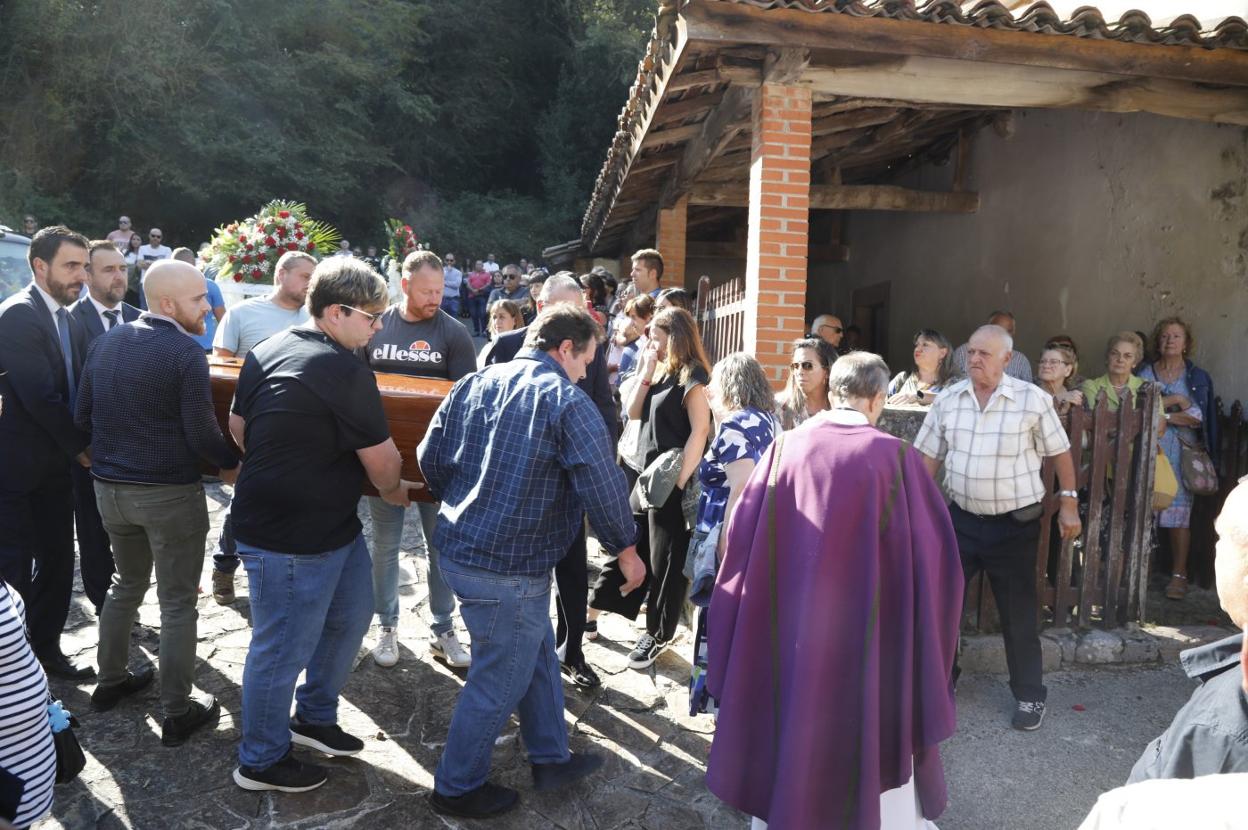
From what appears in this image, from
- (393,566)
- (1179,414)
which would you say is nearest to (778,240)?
(1179,414)

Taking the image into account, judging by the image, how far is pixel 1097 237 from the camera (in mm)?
7223

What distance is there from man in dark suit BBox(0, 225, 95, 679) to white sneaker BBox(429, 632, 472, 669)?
1.61m

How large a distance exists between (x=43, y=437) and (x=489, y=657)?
2.37 metres

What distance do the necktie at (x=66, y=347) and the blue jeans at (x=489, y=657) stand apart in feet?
7.23

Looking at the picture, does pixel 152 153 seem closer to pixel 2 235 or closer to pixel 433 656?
pixel 2 235

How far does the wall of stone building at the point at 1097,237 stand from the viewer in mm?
6074

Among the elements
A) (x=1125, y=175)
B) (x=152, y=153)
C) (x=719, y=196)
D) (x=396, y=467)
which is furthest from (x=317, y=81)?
(x=396, y=467)

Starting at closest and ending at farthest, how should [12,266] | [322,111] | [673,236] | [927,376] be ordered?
1. [927,376]
2. [12,266]
3. [673,236]
4. [322,111]

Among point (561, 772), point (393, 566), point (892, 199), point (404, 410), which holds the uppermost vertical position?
point (892, 199)

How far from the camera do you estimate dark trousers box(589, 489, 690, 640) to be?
13.7 feet

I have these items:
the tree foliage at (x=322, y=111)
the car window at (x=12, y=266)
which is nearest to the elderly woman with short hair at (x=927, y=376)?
the car window at (x=12, y=266)

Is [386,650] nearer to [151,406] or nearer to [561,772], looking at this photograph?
[561,772]

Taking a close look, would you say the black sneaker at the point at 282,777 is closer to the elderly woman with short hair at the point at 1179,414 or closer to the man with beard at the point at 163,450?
the man with beard at the point at 163,450

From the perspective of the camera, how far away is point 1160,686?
419cm
